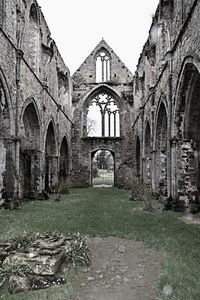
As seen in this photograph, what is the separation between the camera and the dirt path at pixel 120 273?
2617mm

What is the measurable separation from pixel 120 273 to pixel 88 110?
17.4m

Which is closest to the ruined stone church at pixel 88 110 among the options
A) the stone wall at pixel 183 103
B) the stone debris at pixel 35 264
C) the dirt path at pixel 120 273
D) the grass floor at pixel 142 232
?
the stone wall at pixel 183 103

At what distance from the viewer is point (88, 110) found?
64.9ft

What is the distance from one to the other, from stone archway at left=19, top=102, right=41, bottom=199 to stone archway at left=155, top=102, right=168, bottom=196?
5.36 meters

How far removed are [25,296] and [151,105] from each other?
10231mm

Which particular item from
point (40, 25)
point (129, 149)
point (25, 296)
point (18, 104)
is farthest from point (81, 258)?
point (129, 149)

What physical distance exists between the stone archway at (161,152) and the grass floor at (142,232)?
3.69 m

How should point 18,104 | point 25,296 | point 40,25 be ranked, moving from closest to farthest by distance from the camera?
point 25,296 → point 18,104 → point 40,25

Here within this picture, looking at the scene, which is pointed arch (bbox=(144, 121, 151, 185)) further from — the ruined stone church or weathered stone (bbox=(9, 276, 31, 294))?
weathered stone (bbox=(9, 276, 31, 294))

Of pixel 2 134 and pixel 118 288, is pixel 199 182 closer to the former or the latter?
pixel 118 288

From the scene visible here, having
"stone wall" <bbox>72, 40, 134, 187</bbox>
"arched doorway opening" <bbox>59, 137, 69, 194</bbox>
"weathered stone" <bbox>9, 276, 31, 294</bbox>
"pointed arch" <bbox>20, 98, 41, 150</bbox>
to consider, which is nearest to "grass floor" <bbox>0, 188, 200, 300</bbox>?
"weathered stone" <bbox>9, 276, 31, 294</bbox>

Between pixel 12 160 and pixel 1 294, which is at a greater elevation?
pixel 12 160

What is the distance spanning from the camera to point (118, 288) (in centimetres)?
274

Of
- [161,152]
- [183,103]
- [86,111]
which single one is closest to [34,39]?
[183,103]
